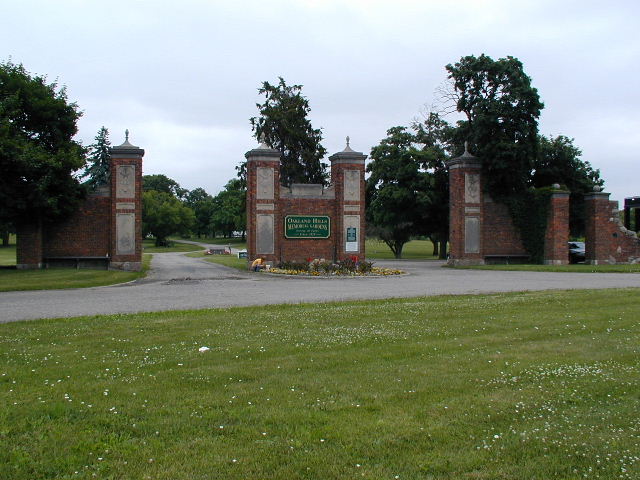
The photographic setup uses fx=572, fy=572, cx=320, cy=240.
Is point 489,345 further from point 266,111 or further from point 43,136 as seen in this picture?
point 266,111

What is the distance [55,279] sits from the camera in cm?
2038

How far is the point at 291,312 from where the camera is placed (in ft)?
38.3

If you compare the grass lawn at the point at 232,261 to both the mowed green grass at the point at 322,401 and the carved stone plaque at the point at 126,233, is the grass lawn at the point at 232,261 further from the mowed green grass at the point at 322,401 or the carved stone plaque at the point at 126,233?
the mowed green grass at the point at 322,401

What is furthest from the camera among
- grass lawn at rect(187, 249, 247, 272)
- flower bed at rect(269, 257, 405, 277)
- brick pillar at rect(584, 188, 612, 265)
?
grass lawn at rect(187, 249, 247, 272)

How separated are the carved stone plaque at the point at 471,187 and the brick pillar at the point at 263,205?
10.5 metres

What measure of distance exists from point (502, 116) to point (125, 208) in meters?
19.4

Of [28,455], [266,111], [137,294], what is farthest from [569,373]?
[266,111]

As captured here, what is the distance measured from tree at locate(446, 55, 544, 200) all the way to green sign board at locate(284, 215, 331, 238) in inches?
378

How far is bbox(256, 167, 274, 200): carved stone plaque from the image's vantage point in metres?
27.6

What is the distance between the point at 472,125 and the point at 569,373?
26.5m

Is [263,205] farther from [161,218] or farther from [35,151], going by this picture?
[161,218]

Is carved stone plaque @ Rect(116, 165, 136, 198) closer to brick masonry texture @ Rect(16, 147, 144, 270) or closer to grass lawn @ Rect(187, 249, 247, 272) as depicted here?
brick masonry texture @ Rect(16, 147, 144, 270)

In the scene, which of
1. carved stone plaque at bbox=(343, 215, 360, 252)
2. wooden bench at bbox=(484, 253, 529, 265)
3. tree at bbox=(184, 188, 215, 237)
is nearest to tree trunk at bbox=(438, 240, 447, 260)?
wooden bench at bbox=(484, 253, 529, 265)

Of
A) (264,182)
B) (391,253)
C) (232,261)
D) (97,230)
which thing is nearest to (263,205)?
(264,182)
